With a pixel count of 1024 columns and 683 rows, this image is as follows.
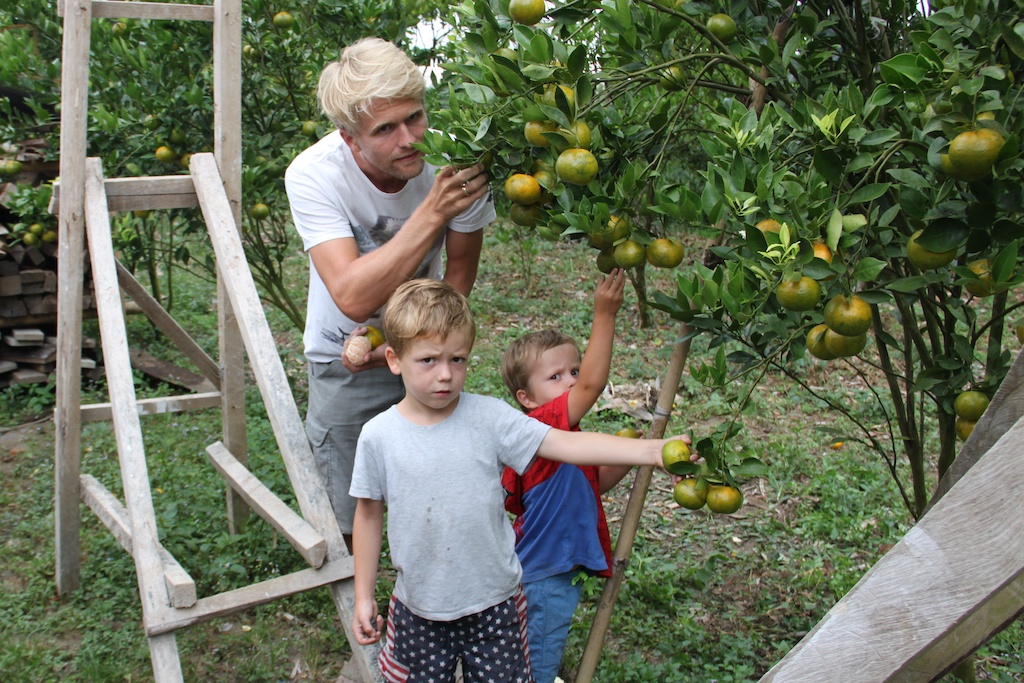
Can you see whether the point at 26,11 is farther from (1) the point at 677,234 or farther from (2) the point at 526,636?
(1) the point at 677,234

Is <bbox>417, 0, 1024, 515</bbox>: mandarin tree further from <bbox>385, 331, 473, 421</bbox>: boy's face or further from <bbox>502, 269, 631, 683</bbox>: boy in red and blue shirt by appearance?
<bbox>502, 269, 631, 683</bbox>: boy in red and blue shirt

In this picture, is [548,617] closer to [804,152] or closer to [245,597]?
[245,597]

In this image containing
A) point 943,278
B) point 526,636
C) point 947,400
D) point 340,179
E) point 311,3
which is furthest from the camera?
point 311,3

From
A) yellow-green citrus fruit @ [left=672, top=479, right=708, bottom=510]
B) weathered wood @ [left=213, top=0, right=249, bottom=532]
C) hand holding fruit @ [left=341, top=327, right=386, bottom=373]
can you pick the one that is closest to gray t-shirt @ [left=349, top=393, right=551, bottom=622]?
hand holding fruit @ [left=341, top=327, right=386, bottom=373]

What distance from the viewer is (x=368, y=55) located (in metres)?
2.41

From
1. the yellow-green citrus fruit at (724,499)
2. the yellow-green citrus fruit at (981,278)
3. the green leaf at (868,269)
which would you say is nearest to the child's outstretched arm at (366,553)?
the yellow-green citrus fruit at (724,499)

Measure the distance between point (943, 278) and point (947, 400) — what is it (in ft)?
1.28

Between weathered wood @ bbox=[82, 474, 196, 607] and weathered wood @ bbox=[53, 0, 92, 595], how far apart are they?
116 millimetres

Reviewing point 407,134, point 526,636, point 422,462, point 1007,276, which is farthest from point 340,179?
point 1007,276

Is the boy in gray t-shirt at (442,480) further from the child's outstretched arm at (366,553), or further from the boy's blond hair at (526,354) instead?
the boy's blond hair at (526,354)

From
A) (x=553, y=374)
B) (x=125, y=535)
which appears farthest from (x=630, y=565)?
(x=125, y=535)

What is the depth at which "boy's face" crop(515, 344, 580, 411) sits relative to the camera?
2.46 m

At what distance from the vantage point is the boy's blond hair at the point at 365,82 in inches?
91.2

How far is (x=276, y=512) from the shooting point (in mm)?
2479
